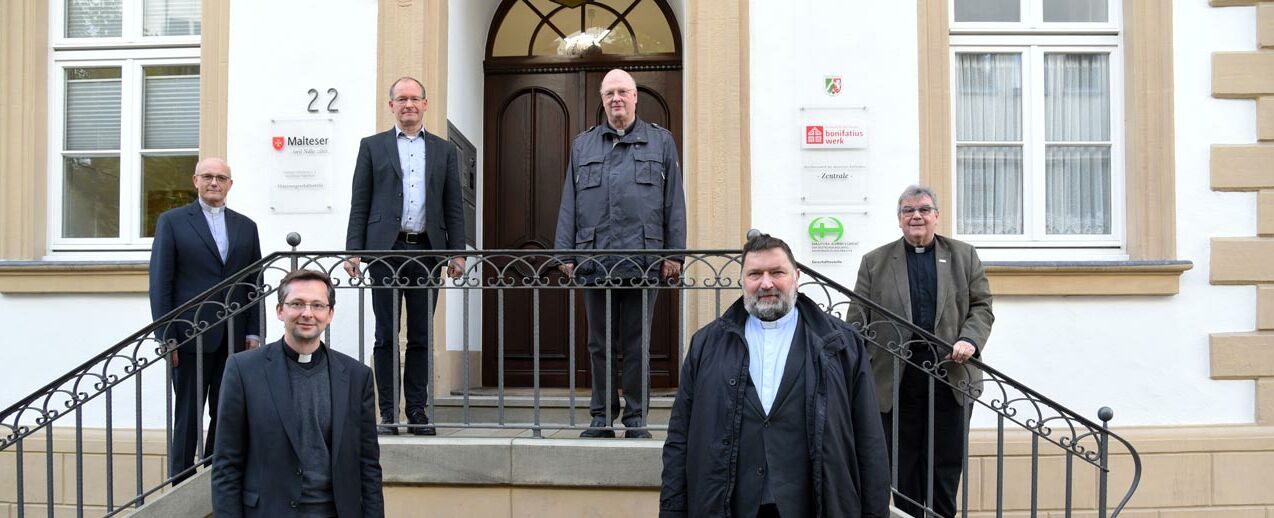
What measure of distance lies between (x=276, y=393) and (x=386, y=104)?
3.27m

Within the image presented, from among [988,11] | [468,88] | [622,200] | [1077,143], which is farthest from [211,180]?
[1077,143]

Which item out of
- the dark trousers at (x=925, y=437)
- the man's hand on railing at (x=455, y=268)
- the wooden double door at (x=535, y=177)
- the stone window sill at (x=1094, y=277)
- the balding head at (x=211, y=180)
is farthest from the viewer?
the wooden double door at (x=535, y=177)

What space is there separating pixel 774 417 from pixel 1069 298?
3645mm

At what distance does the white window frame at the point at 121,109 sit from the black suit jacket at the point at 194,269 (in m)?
2.03

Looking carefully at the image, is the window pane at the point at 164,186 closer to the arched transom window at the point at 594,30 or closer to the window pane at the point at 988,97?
the arched transom window at the point at 594,30

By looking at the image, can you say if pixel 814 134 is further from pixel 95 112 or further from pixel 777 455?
pixel 95 112

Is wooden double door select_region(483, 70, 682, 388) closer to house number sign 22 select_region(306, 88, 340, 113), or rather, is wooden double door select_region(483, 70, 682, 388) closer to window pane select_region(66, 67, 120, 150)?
house number sign 22 select_region(306, 88, 340, 113)

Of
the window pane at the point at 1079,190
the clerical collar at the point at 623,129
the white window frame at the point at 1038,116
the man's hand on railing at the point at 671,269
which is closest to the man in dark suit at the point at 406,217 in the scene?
the clerical collar at the point at 623,129

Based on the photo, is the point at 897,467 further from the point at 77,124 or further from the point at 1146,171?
the point at 77,124

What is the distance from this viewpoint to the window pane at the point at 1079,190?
266 inches

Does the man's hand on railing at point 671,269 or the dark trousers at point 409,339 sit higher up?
the man's hand on railing at point 671,269

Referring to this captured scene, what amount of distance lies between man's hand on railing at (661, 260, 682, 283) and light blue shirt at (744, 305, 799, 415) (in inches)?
56.7

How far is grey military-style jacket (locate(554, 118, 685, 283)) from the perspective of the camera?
509cm

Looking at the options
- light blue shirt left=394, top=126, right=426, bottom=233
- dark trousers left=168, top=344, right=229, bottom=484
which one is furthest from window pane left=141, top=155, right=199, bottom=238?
light blue shirt left=394, top=126, right=426, bottom=233
